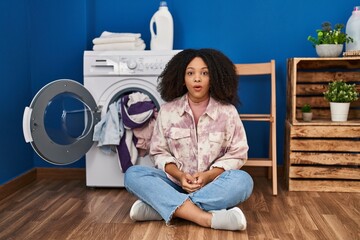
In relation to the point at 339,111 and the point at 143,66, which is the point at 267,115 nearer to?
the point at 339,111

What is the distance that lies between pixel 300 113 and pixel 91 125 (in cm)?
135

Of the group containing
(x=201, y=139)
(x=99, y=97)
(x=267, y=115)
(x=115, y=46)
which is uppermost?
(x=115, y=46)

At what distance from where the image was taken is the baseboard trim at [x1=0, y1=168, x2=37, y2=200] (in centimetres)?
246

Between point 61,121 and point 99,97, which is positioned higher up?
point 99,97

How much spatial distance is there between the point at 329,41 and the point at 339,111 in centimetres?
41

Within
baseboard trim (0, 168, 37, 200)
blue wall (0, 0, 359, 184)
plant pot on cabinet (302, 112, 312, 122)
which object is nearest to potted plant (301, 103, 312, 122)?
plant pot on cabinet (302, 112, 312, 122)

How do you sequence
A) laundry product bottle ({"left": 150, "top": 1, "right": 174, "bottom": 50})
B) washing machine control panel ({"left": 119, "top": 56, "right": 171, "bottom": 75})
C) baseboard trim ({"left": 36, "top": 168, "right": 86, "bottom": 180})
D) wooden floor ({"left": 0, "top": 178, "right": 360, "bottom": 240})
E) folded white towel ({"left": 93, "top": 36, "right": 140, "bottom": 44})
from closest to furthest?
wooden floor ({"left": 0, "top": 178, "right": 360, "bottom": 240}) → washing machine control panel ({"left": 119, "top": 56, "right": 171, "bottom": 75}) → folded white towel ({"left": 93, "top": 36, "right": 140, "bottom": 44}) → laundry product bottle ({"left": 150, "top": 1, "right": 174, "bottom": 50}) → baseboard trim ({"left": 36, "top": 168, "right": 86, "bottom": 180})

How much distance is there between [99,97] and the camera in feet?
8.39

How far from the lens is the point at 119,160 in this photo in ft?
8.26

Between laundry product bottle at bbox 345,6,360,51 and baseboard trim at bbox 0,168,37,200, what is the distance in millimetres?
2086

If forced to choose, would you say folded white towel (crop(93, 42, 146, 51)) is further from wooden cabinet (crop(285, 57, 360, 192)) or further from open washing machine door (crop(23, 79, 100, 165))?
wooden cabinet (crop(285, 57, 360, 192))

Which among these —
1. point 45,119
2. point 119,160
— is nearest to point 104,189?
point 119,160

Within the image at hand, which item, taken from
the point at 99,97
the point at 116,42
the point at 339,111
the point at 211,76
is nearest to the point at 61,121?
the point at 99,97

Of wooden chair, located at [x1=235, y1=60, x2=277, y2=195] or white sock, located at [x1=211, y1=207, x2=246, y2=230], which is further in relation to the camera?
wooden chair, located at [x1=235, y1=60, x2=277, y2=195]
